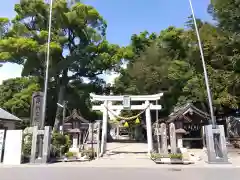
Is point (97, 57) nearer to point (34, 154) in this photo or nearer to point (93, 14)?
point (93, 14)

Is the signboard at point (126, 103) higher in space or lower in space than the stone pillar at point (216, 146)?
higher

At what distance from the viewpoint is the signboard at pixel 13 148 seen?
12234 millimetres

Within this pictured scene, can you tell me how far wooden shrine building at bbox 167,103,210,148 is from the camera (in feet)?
67.2

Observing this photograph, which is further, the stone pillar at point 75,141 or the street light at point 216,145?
the stone pillar at point 75,141

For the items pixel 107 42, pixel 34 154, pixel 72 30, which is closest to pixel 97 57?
pixel 107 42

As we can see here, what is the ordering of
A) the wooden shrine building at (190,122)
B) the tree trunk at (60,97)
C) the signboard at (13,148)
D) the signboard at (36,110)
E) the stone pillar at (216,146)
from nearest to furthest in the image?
the stone pillar at (216,146) → the signboard at (13,148) → the signboard at (36,110) → the wooden shrine building at (190,122) → the tree trunk at (60,97)

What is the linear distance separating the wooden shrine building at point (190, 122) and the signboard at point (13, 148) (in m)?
12.4

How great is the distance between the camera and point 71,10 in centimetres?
2908

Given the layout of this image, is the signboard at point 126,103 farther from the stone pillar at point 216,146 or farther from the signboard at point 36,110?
the stone pillar at point 216,146

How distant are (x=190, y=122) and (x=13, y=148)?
15.2m

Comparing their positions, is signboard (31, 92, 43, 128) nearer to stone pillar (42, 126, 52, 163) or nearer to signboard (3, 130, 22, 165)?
signboard (3, 130, 22, 165)
